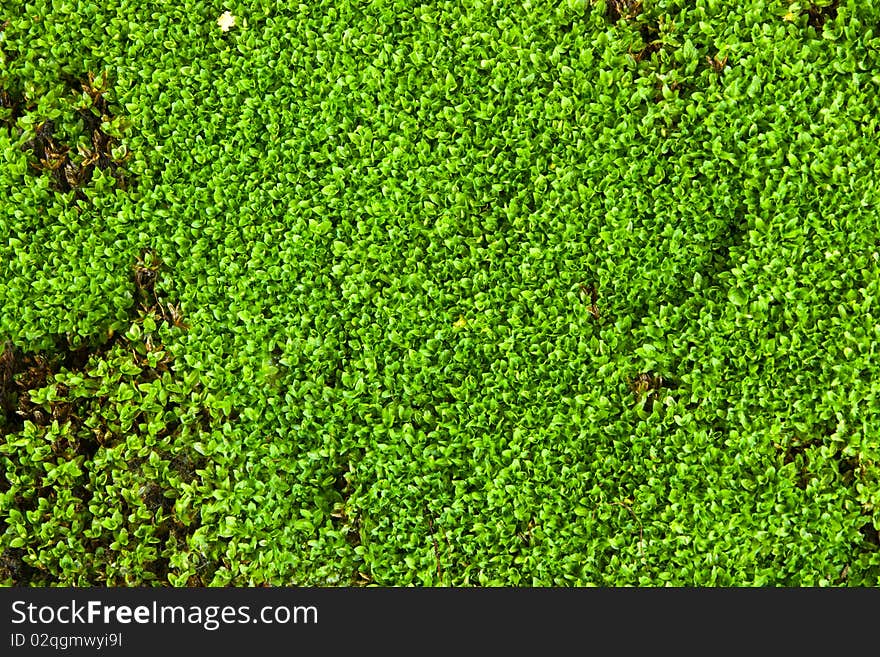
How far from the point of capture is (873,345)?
2459mm

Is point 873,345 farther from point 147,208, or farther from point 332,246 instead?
point 147,208

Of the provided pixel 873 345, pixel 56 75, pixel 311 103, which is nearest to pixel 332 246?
pixel 311 103

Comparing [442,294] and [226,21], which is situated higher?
[226,21]


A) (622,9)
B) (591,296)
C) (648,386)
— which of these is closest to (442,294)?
(591,296)

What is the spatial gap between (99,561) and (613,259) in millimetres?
2205

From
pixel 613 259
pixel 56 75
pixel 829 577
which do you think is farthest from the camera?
pixel 56 75

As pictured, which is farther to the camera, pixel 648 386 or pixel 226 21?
pixel 226 21

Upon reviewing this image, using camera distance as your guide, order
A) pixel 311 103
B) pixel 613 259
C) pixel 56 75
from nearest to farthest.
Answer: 1. pixel 613 259
2. pixel 311 103
3. pixel 56 75

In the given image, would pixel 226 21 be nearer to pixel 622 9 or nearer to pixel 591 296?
pixel 622 9

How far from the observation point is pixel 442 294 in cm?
272

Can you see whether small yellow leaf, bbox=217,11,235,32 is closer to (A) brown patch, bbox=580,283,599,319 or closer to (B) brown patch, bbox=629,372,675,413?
(A) brown patch, bbox=580,283,599,319

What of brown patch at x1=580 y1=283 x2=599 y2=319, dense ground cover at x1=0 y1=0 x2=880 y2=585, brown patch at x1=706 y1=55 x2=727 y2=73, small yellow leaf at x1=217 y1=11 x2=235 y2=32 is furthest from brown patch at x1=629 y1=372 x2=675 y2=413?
small yellow leaf at x1=217 y1=11 x2=235 y2=32

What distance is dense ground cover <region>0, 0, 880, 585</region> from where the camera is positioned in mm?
2535

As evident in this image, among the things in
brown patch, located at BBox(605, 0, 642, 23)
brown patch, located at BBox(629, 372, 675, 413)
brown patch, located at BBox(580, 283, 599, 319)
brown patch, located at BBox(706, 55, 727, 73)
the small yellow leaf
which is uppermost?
the small yellow leaf
